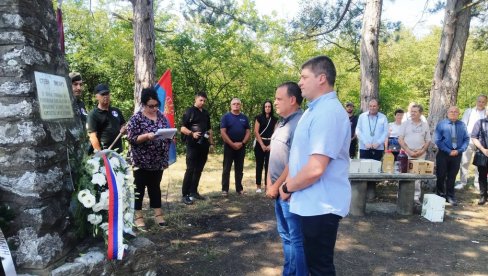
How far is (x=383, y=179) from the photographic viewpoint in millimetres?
5746

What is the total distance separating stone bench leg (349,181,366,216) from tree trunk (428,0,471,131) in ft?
10.3

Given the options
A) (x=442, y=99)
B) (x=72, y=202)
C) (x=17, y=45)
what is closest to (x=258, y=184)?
(x=442, y=99)

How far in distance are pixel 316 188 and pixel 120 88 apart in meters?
10.8

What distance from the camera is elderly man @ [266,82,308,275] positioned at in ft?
9.75

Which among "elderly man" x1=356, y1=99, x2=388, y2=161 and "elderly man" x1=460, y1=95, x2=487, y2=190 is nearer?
"elderly man" x1=356, y1=99, x2=388, y2=161

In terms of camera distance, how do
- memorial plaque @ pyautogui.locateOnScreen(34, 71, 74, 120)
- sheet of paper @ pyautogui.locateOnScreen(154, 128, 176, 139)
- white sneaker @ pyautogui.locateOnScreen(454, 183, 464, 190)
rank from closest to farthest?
memorial plaque @ pyautogui.locateOnScreen(34, 71, 74, 120)
sheet of paper @ pyautogui.locateOnScreen(154, 128, 176, 139)
white sneaker @ pyautogui.locateOnScreen(454, 183, 464, 190)

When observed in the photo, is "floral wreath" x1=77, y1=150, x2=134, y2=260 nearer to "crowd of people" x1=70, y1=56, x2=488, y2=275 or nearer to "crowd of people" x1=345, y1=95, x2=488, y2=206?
"crowd of people" x1=70, y1=56, x2=488, y2=275

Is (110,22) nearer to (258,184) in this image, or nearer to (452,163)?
(258,184)

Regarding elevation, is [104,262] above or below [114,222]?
below

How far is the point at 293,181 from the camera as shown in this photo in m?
2.40

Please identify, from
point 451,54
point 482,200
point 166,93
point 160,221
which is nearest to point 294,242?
point 160,221

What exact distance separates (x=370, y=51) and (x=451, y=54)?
162 centimetres

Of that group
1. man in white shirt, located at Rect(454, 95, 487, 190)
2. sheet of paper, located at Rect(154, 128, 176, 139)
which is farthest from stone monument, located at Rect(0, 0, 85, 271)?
man in white shirt, located at Rect(454, 95, 487, 190)

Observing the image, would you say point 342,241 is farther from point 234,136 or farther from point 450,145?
point 450,145
